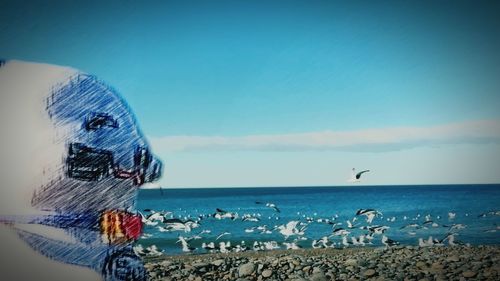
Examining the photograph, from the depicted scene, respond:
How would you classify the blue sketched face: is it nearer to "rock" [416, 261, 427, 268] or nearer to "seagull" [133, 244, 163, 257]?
"seagull" [133, 244, 163, 257]

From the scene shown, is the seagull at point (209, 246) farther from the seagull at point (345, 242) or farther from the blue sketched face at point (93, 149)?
the blue sketched face at point (93, 149)

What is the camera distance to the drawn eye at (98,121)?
291cm

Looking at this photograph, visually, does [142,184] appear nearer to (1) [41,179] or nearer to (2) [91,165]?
(2) [91,165]

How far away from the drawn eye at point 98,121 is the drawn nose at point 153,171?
15.8 inches

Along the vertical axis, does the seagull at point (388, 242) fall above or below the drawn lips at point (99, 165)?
below

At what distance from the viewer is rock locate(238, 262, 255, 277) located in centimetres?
447

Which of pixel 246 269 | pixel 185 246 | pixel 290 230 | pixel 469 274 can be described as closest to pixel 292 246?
pixel 290 230

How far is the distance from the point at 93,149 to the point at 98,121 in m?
0.19

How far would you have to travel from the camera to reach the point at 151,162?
316 centimetres

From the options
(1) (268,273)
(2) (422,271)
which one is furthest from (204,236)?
(2) (422,271)

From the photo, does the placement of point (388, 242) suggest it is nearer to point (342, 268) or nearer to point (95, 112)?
point (342, 268)

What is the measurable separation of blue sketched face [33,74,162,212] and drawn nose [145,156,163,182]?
0.22ft

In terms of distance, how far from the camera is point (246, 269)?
4.51 metres

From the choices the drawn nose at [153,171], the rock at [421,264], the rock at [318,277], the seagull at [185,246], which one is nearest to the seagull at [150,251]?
the seagull at [185,246]
